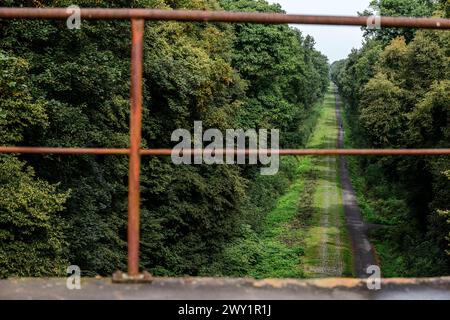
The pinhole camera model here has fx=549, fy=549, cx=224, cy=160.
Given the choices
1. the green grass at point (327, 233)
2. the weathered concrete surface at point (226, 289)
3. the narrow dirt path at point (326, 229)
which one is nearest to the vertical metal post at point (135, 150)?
the weathered concrete surface at point (226, 289)

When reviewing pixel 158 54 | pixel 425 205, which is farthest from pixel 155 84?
pixel 425 205

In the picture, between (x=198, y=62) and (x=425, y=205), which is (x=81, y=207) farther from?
(x=425, y=205)

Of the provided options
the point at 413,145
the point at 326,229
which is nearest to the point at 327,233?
the point at 326,229

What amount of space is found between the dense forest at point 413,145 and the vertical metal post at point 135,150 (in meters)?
15.3

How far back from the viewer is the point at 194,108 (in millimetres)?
20469

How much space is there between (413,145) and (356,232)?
6916 mm

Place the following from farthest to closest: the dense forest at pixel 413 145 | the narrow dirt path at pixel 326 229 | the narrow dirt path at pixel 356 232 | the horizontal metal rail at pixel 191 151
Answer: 1. the narrow dirt path at pixel 356 232
2. the narrow dirt path at pixel 326 229
3. the dense forest at pixel 413 145
4. the horizontal metal rail at pixel 191 151

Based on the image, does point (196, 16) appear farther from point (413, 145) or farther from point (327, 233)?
point (327, 233)

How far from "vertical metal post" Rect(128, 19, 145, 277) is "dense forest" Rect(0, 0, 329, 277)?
6.97 meters

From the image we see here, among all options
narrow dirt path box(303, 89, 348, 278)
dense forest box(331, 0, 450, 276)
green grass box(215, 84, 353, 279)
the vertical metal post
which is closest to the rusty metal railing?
the vertical metal post

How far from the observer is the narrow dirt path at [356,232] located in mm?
22981

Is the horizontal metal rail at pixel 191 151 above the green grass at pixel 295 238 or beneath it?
above

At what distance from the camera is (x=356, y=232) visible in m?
28.3

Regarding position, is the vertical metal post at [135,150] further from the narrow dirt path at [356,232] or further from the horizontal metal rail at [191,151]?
the narrow dirt path at [356,232]
